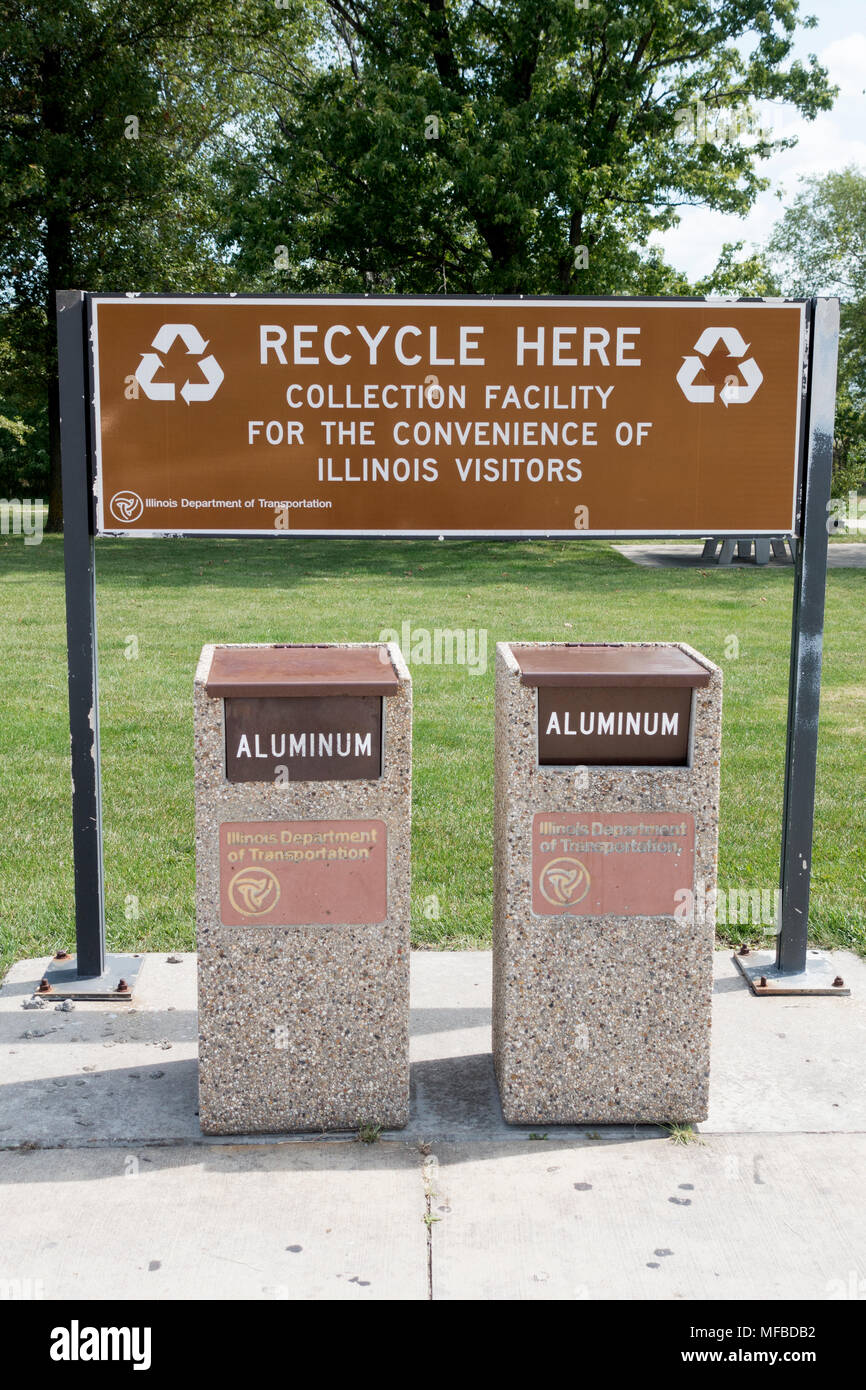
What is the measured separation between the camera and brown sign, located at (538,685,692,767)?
11.4 feet

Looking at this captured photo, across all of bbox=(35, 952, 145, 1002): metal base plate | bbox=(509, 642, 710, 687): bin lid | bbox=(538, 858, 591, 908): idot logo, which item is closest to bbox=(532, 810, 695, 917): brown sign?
bbox=(538, 858, 591, 908): idot logo

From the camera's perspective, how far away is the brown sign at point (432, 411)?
4363mm

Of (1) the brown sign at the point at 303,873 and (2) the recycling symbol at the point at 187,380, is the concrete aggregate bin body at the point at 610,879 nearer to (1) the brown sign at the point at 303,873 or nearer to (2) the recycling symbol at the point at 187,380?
(1) the brown sign at the point at 303,873

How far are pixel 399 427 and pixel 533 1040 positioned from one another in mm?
2153

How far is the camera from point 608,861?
3.49 m

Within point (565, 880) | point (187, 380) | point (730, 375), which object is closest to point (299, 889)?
point (565, 880)

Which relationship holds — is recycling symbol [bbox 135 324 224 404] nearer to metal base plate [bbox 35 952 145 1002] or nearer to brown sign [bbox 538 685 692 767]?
brown sign [bbox 538 685 692 767]

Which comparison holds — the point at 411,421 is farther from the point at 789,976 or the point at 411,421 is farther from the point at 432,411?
the point at 789,976

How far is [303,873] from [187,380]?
1.91m

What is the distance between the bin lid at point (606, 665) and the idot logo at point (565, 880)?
0.51 m

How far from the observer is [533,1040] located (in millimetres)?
3523

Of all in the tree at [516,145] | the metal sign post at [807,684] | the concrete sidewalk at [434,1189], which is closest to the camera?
the concrete sidewalk at [434,1189]

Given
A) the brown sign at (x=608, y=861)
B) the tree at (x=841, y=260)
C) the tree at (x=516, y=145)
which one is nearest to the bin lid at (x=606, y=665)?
the brown sign at (x=608, y=861)

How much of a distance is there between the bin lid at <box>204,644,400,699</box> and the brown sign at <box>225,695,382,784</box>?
0.03m
